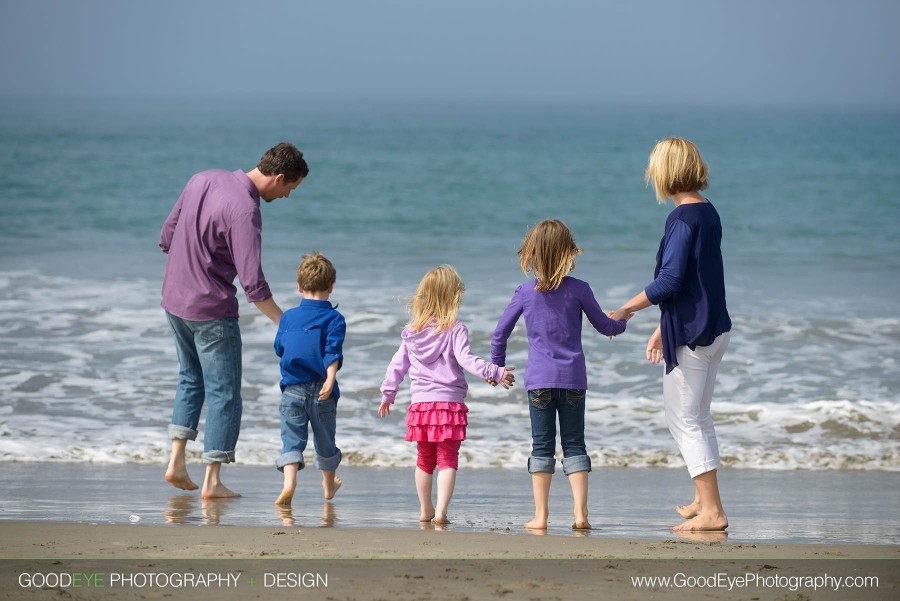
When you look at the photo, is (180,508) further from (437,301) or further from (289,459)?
A: (437,301)

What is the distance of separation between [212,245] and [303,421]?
2.82 ft

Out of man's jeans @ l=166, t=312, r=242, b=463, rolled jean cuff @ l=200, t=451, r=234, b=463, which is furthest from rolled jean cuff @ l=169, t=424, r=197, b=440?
rolled jean cuff @ l=200, t=451, r=234, b=463

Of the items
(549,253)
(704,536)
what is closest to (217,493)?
(549,253)

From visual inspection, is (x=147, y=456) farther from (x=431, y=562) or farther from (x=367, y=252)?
(x=367, y=252)

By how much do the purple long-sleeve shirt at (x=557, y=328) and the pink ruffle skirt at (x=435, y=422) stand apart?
36 cm

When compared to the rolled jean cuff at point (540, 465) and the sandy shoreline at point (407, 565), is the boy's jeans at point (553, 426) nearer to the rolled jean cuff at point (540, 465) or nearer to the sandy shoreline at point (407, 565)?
the rolled jean cuff at point (540, 465)

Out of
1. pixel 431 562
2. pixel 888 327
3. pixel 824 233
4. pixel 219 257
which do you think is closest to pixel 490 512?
pixel 431 562

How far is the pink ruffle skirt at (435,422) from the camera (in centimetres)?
446

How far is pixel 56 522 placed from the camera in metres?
4.18

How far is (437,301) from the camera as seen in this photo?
4480 millimetres

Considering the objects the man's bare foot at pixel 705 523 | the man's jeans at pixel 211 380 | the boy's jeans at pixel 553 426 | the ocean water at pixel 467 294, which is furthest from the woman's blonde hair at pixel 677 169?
the ocean water at pixel 467 294

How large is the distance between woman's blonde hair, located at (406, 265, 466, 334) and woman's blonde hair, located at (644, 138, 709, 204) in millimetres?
897

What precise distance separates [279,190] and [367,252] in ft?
40.9

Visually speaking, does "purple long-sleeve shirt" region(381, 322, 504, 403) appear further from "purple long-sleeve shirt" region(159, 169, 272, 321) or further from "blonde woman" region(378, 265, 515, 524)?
"purple long-sleeve shirt" region(159, 169, 272, 321)
